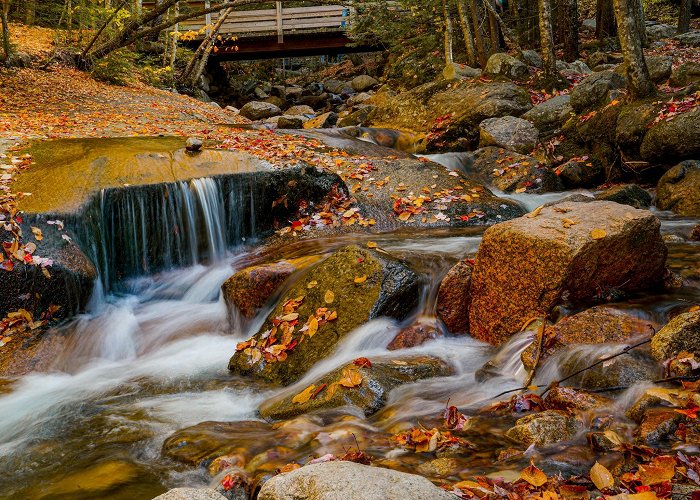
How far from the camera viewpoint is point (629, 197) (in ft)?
26.1

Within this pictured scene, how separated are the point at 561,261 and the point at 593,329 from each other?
581mm

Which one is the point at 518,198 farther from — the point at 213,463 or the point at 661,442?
the point at 213,463

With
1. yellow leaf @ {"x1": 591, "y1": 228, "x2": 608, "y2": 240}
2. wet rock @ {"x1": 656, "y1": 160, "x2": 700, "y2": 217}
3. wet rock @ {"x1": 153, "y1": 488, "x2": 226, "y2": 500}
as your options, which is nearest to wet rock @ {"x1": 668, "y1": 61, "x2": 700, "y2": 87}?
wet rock @ {"x1": 656, "y1": 160, "x2": 700, "y2": 217}

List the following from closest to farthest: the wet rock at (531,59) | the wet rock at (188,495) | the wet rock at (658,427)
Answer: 1. the wet rock at (188,495)
2. the wet rock at (658,427)
3. the wet rock at (531,59)

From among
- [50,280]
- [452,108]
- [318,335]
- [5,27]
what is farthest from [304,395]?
[5,27]

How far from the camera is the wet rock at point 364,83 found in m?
23.2

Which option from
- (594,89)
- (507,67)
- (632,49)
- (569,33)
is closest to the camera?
(632,49)

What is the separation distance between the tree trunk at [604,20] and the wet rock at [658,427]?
67.2ft

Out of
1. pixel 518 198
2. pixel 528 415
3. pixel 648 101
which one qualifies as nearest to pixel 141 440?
pixel 528 415

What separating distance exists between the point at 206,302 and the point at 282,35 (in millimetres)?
19883

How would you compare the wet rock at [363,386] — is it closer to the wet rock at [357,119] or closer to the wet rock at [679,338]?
the wet rock at [679,338]

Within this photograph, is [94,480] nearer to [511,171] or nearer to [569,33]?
[511,171]

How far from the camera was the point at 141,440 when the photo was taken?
151 inches

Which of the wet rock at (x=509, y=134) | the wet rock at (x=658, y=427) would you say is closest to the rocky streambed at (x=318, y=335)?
the wet rock at (x=658, y=427)
